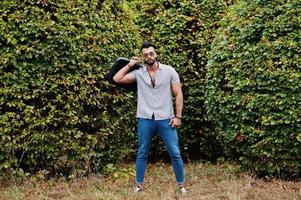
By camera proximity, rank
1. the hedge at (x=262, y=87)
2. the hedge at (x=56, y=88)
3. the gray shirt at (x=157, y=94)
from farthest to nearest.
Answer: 1. the hedge at (x=56, y=88)
2. the hedge at (x=262, y=87)
3. the gray shirt at (x=157, y=94)

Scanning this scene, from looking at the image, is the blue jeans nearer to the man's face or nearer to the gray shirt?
the gray shirt

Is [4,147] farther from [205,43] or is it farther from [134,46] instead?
[205,43]

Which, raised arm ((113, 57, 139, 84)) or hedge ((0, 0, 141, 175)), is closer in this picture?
raised arm ((113, 57, 139, 84))

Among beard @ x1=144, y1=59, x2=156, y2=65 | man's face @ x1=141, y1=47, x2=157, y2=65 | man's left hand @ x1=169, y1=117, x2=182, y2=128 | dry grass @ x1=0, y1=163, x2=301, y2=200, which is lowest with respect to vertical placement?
dry grass @ x1=0, y1=163, x2=301, y2=200

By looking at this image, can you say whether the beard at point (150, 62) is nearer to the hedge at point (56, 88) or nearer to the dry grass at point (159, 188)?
the hedge at point (56, 88)

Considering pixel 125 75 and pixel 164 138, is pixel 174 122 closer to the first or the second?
pixel 164 138

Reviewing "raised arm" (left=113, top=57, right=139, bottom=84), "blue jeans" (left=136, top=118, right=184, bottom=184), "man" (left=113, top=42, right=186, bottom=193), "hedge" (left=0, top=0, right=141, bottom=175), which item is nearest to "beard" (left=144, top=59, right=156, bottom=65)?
"man" (left=113, top=42, right=186, bottom=193)

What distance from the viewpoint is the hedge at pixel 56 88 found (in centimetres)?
752

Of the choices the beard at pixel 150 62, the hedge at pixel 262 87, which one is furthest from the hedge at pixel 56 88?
the hedge at pixel 262 87

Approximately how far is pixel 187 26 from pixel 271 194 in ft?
12.7

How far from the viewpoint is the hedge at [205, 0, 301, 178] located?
7168mm

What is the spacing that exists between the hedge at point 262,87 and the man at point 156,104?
3.17 feet

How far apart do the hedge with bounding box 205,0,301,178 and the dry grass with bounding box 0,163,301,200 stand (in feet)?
1.24

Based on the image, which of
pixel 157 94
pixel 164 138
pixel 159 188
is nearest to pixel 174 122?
pixel 164 138
